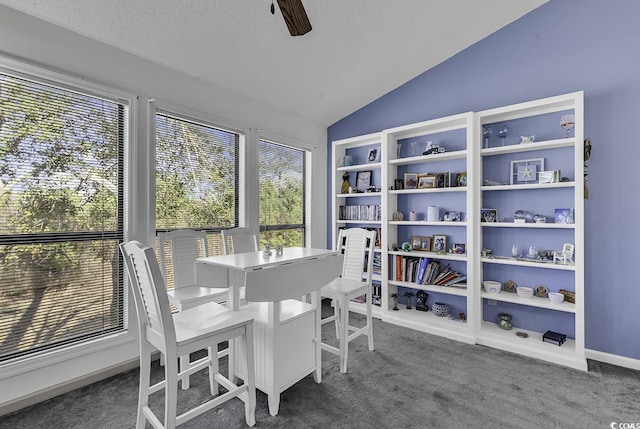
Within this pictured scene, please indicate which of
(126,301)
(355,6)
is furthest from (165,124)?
(355,6)

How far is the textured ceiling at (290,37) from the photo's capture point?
7.20 feet

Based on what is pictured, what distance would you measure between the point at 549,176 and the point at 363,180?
2052 millimetres

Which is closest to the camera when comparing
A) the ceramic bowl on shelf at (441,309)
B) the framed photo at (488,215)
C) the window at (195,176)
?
the window at (195,176)

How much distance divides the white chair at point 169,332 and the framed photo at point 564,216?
2.79 m

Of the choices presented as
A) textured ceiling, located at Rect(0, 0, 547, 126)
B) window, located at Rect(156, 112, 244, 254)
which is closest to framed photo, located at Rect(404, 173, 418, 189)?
textured ceiling, located at Rect(0, 0, 547, 126)

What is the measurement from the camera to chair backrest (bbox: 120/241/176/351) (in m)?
1.47

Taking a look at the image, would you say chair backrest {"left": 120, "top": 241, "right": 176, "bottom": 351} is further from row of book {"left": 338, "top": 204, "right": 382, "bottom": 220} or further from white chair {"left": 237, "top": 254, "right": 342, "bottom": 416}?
row of book {"left": 338, "top": 204, "right": 382, "bottom": 220}

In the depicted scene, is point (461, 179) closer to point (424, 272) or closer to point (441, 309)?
point (424, 272)

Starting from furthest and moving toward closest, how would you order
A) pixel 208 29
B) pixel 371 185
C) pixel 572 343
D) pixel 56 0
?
pixel 371 185, pixel 572 343, pixel 208 29, pixel 56 0

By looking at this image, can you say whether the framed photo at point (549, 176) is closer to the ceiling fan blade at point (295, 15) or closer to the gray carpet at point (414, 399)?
the gray carpet at point (414, 399)

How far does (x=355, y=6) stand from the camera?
254 cm

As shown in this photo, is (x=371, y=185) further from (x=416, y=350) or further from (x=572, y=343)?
(x=572, y=343)

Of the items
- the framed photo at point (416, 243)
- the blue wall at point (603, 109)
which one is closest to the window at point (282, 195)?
the framed photo at point (416, 243)

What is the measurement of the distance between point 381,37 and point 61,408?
12.6 feet
